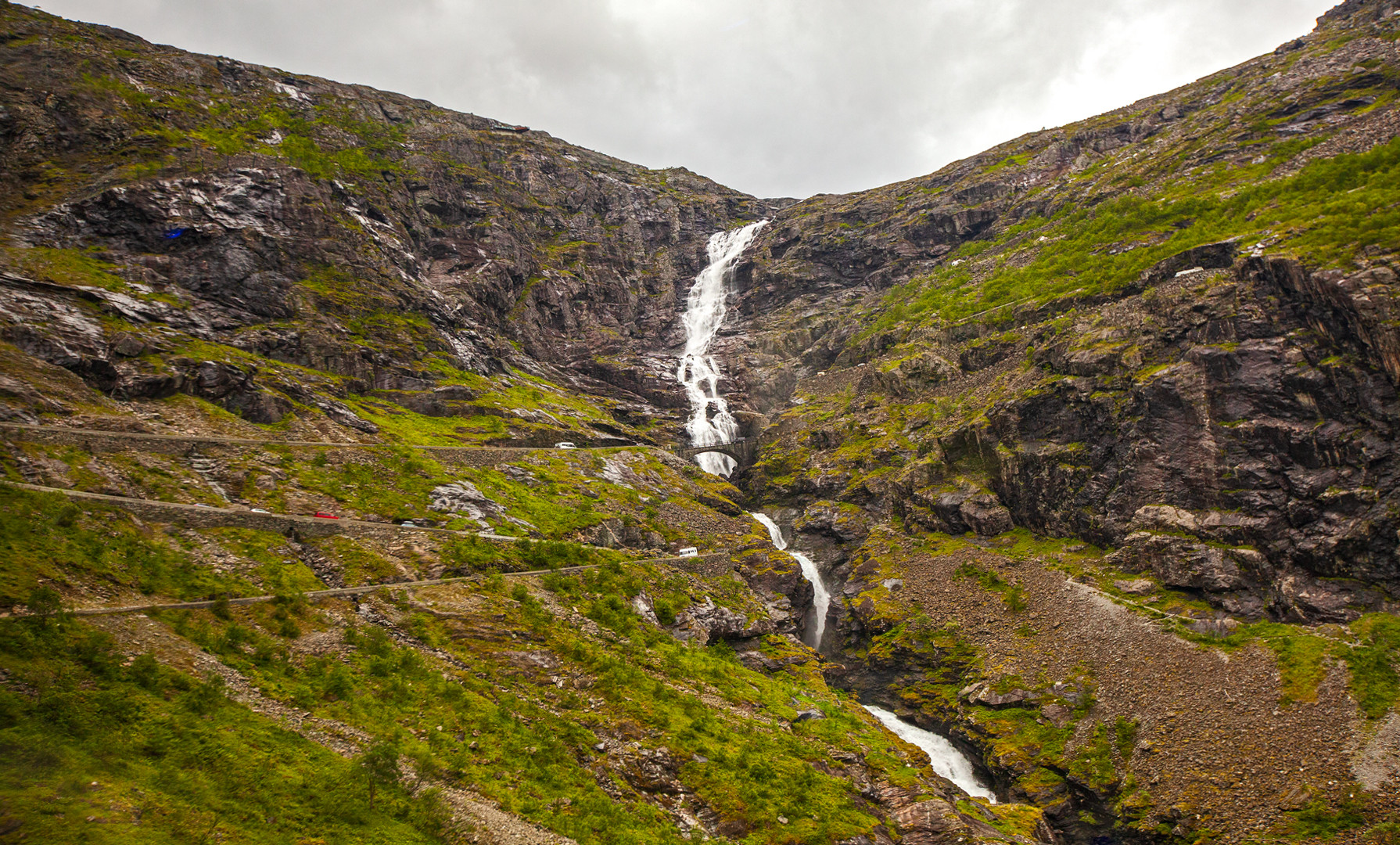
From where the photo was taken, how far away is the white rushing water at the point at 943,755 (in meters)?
40.8

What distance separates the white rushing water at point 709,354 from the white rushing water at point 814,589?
20066 millimetres

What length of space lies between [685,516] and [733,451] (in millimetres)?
31154

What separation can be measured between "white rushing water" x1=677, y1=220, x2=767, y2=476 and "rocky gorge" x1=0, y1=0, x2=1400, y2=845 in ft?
5.36

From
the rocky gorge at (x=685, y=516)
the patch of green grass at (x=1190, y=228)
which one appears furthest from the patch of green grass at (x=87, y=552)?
the patch of green grass at (x=1190, y=228)

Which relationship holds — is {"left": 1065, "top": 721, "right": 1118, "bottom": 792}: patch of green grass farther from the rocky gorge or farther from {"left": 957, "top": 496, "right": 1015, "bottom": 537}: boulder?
{"left": 957, "top": 496, "right": 1015, "bottom": 537}: boulder

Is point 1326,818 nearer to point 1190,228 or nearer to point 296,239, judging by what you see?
point 1190,228

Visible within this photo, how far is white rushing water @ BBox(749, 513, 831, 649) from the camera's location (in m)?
59.1

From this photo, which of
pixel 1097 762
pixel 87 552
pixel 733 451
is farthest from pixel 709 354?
pixel 87 552

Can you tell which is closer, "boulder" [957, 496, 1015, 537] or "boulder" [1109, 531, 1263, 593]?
"boulder" [1109, 531, 1263, 593]

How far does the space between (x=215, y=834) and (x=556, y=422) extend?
75905mm

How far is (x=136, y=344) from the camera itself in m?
50.3

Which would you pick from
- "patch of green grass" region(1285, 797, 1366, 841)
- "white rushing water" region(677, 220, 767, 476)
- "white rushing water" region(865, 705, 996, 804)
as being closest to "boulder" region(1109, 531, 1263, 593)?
"patch of green grass" region(1285, 797, 1366, 841)

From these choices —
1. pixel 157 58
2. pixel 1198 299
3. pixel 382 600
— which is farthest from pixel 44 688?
pixel 157 58

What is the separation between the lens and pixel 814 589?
63.6 metres
